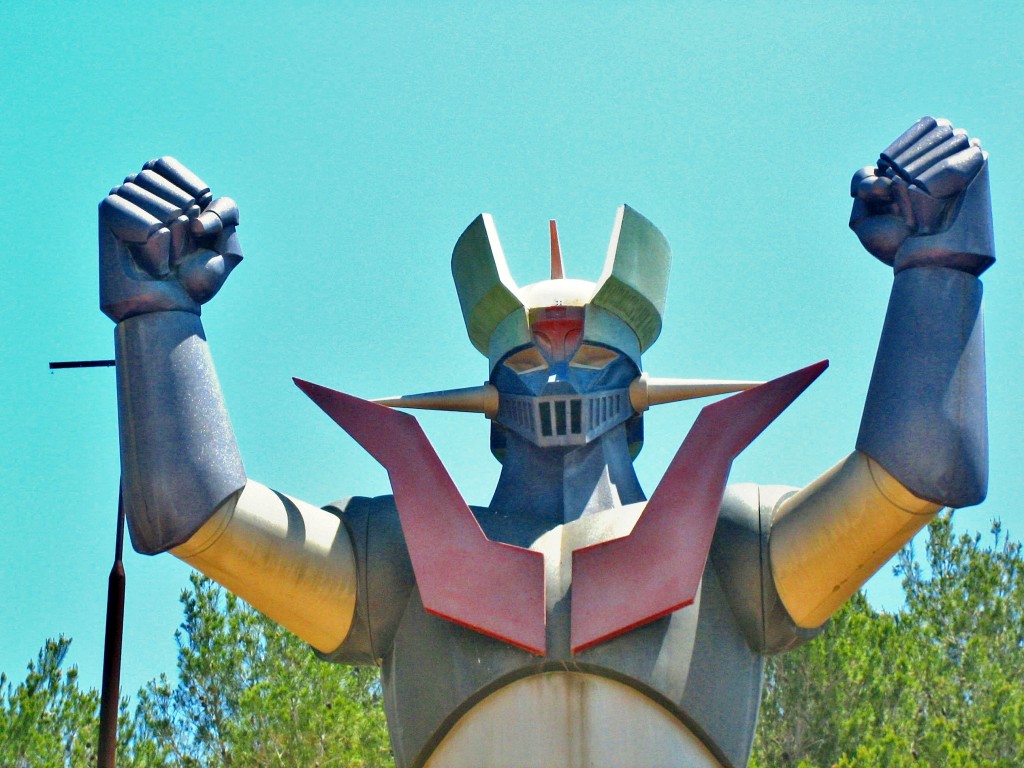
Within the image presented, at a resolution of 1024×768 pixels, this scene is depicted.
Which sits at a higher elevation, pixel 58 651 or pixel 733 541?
pixel 58 651

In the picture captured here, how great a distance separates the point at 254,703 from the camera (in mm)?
13555

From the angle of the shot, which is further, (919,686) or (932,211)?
(919,686)

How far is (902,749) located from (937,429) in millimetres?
7314

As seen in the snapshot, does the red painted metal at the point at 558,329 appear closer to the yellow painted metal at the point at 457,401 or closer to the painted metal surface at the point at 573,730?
the yellow painted metal at the point at 457,401

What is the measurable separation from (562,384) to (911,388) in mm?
1798

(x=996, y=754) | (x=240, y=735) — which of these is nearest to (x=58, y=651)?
(x=240, y=735)

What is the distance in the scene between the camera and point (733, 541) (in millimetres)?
6863

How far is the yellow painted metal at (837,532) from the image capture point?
6.30 metres

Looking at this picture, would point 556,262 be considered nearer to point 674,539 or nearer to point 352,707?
point 674,539

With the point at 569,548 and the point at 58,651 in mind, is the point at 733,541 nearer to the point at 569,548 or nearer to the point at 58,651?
the point at 569,548

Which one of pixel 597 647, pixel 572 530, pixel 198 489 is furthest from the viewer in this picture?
pixel 572 530

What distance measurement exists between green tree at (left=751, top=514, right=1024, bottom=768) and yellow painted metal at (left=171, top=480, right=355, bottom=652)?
6774 millimetres

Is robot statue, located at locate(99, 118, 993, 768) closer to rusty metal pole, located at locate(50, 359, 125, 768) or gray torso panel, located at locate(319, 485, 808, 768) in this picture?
gray torso panel, located at locate(319, 485, 808, 768)

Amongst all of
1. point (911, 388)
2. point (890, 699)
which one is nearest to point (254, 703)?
point (890, 699)
